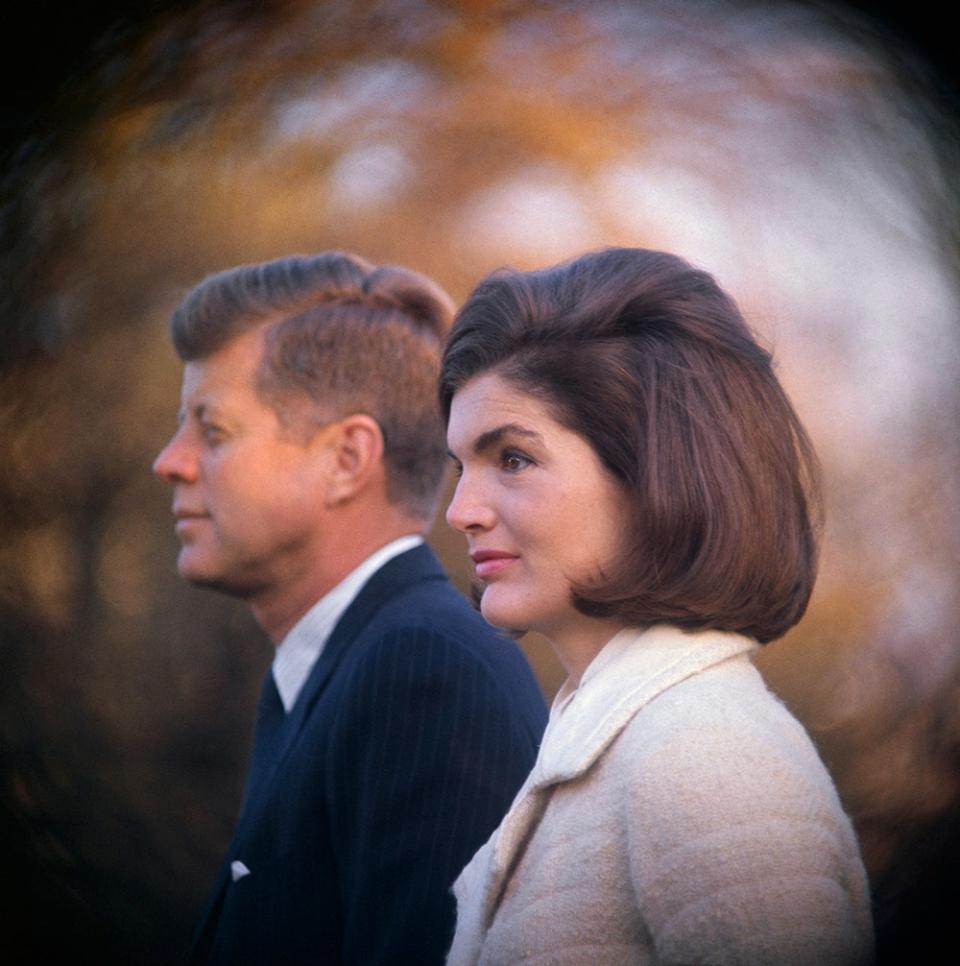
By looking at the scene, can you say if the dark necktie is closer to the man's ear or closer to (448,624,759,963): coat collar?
the man's ear

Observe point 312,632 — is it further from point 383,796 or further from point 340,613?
point 383,796

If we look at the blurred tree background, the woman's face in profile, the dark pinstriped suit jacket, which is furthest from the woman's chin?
the blurred tree background

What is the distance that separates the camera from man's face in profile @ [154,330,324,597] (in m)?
1.67

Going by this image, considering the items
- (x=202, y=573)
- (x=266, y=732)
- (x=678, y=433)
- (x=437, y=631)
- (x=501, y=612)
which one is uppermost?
(x=678, y=433)

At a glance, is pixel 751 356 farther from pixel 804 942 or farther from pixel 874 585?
pixel 804 942

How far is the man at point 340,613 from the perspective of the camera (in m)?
1.47

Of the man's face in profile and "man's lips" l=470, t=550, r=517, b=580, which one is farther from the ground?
"man's lips" l=470, t=550, r=517, b=580

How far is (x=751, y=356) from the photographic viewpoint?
47.9 inches

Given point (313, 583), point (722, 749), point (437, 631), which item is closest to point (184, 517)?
point (313, 583)

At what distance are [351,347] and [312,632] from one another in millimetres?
396

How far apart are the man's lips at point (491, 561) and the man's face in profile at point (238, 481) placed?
52cm

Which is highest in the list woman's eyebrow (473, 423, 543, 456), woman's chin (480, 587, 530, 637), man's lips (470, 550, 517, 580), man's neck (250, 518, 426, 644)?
woman's eyebrow (473, 423, 543, 456)

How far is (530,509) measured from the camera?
47.4 inches

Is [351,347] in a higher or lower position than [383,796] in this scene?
higher
